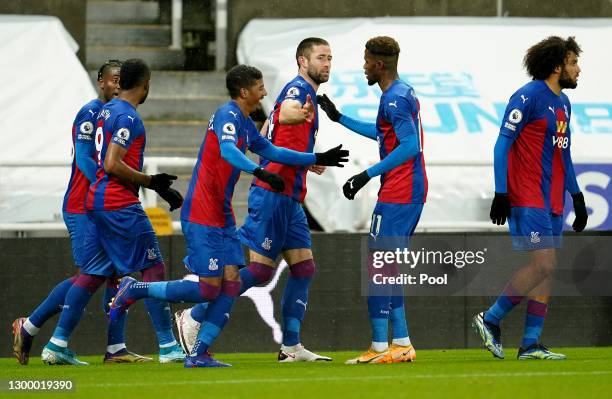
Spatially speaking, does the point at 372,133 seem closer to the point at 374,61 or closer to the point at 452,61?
the point at 374,61

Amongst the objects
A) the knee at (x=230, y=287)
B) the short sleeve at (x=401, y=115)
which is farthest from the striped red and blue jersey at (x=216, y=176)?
the short sleeve at (x=401, y=115)

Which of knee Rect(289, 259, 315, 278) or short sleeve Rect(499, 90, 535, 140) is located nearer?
short sleeve Rect(499, 90, 535, 140)

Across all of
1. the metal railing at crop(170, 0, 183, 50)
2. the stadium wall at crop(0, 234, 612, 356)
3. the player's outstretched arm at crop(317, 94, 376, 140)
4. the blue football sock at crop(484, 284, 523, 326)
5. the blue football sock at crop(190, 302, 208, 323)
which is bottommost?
the stadium wall at crop(0, 234, 612, 356)

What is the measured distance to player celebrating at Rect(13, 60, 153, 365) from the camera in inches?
423

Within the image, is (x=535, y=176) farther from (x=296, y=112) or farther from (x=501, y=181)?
(x=296, y=112)

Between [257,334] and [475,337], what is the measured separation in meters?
1.90

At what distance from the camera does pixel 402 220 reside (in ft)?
33.6

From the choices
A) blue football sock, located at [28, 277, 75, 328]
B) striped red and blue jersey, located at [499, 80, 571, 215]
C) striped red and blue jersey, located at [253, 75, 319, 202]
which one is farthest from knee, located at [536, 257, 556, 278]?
blue football sock, located at [28, 277, 75, 328]

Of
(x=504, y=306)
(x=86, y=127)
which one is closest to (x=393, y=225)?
(x=504, y=306)

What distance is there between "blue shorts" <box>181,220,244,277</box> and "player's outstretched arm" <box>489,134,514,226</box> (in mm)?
1797

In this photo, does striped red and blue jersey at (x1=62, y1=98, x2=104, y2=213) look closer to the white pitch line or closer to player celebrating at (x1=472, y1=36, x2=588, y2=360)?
the white pitch line

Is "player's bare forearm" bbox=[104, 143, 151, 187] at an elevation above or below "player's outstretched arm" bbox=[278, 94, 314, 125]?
below

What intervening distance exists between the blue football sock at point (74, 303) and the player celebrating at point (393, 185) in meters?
1.95

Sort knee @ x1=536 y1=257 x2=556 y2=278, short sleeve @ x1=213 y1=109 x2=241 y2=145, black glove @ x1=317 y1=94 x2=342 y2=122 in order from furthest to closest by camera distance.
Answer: black glove @ x1=317 y1=94 x2=342 y2=122, knee @ x1=536 y1=257 x2=556 y2=278, short sleeve @ x1=213 y1=109 x2=241 y2=145
